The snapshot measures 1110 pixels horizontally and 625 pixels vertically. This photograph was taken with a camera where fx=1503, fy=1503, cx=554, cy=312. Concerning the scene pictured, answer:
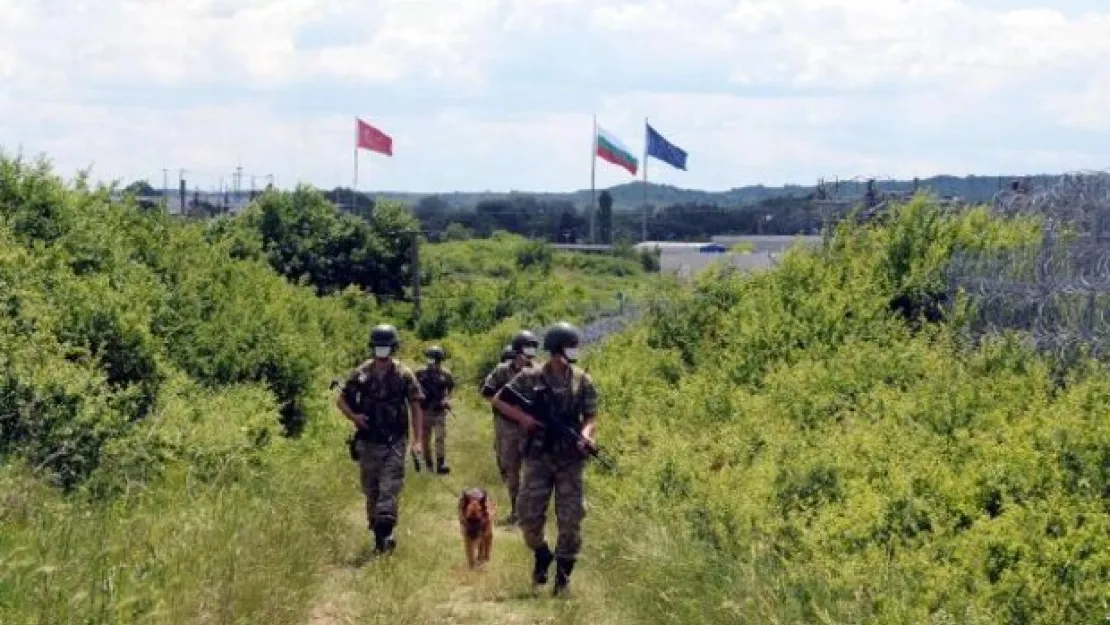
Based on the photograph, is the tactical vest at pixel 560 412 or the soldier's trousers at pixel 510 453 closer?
the tactical vest at pixel 560 412

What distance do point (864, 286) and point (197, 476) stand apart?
8301mm

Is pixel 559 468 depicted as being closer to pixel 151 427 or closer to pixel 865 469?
pixel 865 469

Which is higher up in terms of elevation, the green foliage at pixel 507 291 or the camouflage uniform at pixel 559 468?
the camouflage uniform at pixel 559 468

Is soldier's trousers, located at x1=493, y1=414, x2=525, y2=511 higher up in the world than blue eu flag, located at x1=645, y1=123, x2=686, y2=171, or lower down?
lower down

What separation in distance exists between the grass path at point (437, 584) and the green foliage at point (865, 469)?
462 mm

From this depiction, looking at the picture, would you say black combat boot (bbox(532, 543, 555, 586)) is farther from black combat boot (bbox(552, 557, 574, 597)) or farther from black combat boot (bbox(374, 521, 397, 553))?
black combat boot (bbox(374, 521, 397, 553))

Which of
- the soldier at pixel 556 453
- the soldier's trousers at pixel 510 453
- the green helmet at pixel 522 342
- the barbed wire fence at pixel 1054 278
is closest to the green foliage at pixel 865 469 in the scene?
the barbed wire fence at pixel 1054 278

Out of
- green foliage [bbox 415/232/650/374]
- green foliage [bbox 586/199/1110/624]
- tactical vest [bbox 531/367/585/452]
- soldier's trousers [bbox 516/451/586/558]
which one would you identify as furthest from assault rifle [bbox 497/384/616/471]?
green foliage [bbox 415/232/650/374]

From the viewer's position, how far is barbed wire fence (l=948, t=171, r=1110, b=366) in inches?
512

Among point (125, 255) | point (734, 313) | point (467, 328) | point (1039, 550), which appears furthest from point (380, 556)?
point (467, 328)

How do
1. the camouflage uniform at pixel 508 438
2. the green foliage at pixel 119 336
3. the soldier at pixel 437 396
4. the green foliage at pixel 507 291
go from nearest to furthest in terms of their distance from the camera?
the green foliage at pixel 119 336, the camouflage uniform at pixel 508 438, the soldier at pixel 437 396, the green foliage at pixel 507 291

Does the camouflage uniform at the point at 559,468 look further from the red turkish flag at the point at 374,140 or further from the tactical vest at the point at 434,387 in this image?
the red turkish flag at the point at 374,140

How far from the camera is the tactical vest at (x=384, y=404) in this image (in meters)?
12.1

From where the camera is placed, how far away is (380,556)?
11.3 m
